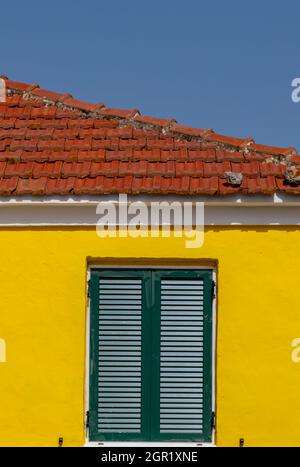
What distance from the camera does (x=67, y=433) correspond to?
6.55 m

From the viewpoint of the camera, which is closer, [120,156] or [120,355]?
[120,355]

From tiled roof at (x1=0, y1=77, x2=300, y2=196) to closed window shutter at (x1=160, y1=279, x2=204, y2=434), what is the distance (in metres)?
0.83

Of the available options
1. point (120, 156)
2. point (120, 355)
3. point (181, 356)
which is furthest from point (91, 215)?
point (181, 356)

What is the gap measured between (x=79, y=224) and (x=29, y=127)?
57.6 inches

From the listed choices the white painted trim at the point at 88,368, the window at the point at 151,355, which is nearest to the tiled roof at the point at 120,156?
the white painted trim at the point at 88,368

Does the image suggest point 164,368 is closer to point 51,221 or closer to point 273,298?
point 273,298

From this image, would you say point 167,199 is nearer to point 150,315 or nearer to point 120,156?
point 120,156

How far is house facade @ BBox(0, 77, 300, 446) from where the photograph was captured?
653 cm

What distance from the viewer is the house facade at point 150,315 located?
653cm

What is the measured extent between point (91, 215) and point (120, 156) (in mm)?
731

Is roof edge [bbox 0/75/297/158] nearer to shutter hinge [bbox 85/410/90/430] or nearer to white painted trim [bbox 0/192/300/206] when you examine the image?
white painted trim [bbox 0/192/300/206]

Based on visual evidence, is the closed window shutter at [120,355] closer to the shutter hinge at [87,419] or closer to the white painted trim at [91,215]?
the shutter hinge at [87,419]

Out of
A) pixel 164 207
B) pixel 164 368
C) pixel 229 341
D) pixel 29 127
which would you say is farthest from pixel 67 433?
pixel 29 127

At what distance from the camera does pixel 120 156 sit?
7094 mm
